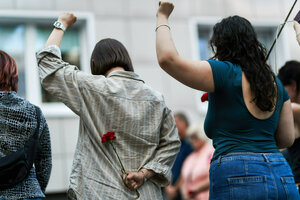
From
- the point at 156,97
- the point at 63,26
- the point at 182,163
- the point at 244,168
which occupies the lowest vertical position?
Answer: the point at 182,163

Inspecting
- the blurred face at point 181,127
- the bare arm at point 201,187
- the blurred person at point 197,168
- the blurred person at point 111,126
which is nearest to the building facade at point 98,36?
the blurred face at point 181,127

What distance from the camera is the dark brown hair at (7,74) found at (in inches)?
117

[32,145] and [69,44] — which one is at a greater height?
[69,44]

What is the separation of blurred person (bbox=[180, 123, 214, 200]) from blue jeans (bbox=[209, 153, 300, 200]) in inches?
117

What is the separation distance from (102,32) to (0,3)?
1597mm

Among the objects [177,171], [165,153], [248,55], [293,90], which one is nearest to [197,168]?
[177,171]

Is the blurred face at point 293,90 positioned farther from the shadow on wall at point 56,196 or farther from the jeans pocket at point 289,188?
the shadow on wall at point 56,196

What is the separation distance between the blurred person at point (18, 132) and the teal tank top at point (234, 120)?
3.72ft

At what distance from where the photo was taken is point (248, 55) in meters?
2.54

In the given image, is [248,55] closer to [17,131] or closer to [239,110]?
[239,110]

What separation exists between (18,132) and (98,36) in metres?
4.99

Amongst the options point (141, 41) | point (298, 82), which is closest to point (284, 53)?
point (141, 41)

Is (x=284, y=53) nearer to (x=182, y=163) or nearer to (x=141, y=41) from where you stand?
(x=141, y=41)

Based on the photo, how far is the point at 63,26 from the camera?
3109 millimetres
